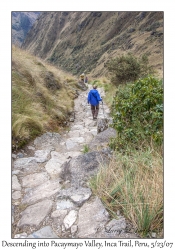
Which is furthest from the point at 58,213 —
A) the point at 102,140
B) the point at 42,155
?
the point at 102,140

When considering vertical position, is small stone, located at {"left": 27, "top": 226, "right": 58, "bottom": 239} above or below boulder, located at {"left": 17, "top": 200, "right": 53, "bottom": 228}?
below

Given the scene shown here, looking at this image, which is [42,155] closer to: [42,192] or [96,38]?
[42,192]

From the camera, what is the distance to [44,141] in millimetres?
5953

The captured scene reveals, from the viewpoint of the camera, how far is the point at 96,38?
99312 mm

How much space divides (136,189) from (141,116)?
200cm

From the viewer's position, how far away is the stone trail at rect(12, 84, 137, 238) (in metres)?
2.57

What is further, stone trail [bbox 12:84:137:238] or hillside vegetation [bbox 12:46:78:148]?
hillside vegetation [bbox 12:46:78:148]

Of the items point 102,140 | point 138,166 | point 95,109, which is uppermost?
point 95,109

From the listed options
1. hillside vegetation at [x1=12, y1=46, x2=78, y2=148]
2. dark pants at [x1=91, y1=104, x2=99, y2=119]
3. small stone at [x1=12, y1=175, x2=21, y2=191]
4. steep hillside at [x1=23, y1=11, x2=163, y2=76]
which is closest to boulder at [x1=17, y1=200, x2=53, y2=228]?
small stone at [x1=12, y1=175, x2=21, y2=191]

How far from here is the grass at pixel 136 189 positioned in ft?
7.77

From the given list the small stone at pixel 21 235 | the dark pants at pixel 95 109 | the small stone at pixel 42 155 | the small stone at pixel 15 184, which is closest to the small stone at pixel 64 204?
the small stone at pixel 21 235

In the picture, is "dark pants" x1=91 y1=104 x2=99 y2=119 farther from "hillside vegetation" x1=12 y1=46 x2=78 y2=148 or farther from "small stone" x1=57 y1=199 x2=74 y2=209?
"small stone" x1=57 y1=199 x2=74 y2=209

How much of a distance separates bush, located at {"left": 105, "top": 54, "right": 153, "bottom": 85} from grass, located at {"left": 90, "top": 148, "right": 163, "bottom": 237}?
29.2 ft

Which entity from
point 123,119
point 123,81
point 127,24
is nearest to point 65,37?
point 127,24
